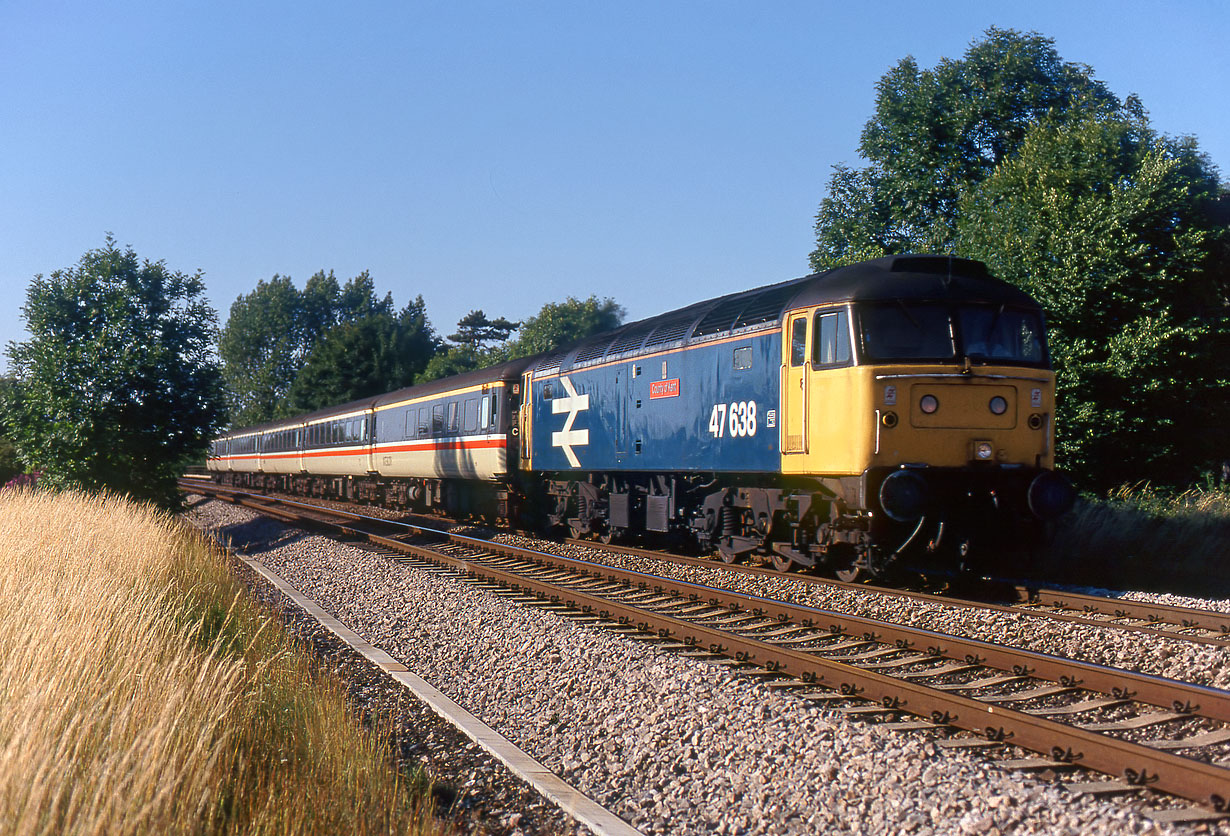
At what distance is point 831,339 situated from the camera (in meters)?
9.93

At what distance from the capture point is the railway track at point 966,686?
4.70m

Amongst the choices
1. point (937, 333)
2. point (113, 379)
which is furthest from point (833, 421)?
point (113, 379)

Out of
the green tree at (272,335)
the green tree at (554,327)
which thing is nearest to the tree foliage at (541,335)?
the green tree at (554,327)

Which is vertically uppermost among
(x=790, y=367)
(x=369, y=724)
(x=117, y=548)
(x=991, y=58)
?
(x=991, y=58)

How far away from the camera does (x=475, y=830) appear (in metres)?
4.38

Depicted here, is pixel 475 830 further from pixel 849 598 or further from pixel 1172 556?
pixel 1172 556

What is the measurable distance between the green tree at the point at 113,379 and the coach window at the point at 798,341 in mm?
15093

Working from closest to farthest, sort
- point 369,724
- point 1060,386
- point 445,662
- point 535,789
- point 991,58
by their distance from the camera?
point 535,789
point 369,724
point 445,662
point 1060,386
point 991,58

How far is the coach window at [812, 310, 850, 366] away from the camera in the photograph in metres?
9.74

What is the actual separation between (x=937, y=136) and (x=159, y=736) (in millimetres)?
33064

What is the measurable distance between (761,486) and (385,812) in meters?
7.82

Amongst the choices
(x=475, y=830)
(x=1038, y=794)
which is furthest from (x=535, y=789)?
(x=1038, y=794)

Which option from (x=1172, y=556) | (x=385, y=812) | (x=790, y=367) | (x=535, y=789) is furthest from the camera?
(x=1172, y=556)

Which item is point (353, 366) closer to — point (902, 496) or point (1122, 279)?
point (1122, 279)
